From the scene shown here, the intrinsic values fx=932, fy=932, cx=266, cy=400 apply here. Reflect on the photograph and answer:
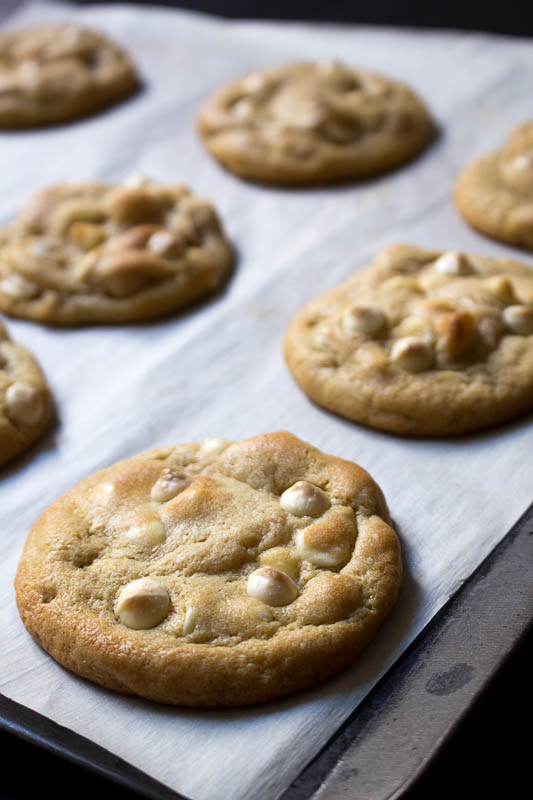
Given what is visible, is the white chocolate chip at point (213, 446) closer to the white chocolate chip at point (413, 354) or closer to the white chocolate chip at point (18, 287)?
the white chocolate chip at point (413, 354)

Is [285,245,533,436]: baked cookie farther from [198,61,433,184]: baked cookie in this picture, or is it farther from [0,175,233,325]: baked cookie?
[198,61,433,184]: baked cookie

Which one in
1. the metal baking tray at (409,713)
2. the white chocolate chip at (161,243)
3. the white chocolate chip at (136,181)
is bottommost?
the metal baking tray at (409,713)

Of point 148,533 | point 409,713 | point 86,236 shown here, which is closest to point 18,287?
point 86,236

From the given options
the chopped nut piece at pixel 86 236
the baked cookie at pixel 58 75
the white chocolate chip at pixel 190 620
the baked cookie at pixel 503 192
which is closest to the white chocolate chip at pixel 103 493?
the white chocolate chip at pixel 190 620

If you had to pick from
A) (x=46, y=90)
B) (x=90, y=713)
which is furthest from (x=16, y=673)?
(x=46, y=90)

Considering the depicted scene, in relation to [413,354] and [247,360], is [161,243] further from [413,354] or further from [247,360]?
[413,354]

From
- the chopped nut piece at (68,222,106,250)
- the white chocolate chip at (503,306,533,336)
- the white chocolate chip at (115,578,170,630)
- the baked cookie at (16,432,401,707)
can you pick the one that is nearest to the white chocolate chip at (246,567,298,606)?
the baked cookie at (16,432,401,707)
